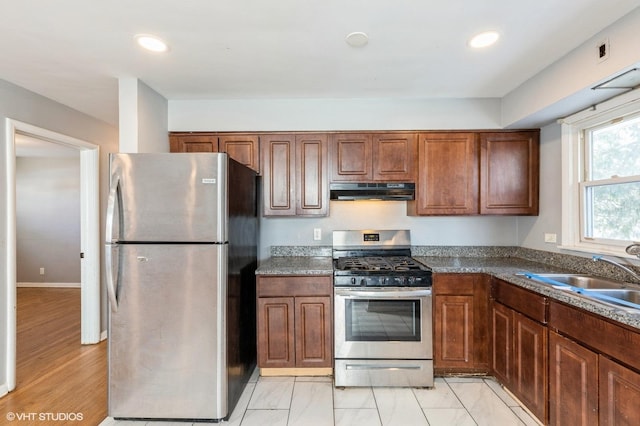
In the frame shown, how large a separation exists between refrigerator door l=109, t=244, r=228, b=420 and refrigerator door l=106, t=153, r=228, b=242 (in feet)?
0.30

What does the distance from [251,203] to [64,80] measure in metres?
1.74

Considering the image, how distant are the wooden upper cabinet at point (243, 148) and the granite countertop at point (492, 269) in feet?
3.08

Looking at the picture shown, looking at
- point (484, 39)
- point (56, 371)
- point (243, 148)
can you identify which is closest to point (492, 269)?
point (484, 39)

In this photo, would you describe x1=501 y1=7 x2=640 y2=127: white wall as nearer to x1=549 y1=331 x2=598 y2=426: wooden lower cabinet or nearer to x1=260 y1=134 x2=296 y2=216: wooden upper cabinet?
x1=549 y1=331 x2=598 y2=426: wooden lower cabinet

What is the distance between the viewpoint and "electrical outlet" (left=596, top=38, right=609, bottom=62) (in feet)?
5.78

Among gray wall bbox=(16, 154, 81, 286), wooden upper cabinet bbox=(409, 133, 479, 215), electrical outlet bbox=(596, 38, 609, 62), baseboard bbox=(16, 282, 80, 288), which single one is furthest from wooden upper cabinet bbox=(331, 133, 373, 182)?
baseboard bbox=(16, 282, 80, 288)

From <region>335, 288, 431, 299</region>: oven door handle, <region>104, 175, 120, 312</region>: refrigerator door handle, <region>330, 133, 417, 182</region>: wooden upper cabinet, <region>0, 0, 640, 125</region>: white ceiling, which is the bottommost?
<region>335, 288, 431, 299</region>: oven door handle

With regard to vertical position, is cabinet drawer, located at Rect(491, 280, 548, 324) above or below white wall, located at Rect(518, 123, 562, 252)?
below

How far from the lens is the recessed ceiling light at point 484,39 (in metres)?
1.85

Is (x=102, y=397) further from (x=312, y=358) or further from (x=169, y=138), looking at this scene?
(x=169, y=138)

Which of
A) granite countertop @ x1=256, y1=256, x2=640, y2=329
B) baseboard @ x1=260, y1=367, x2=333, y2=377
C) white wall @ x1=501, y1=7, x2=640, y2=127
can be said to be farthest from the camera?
baseboard @ x1=260, y1=367, x2=333, y2=377

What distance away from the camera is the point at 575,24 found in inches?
68.4

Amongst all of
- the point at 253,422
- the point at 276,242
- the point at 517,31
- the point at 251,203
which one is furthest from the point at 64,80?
the point at 517,31

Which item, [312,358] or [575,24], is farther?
[312,358]
